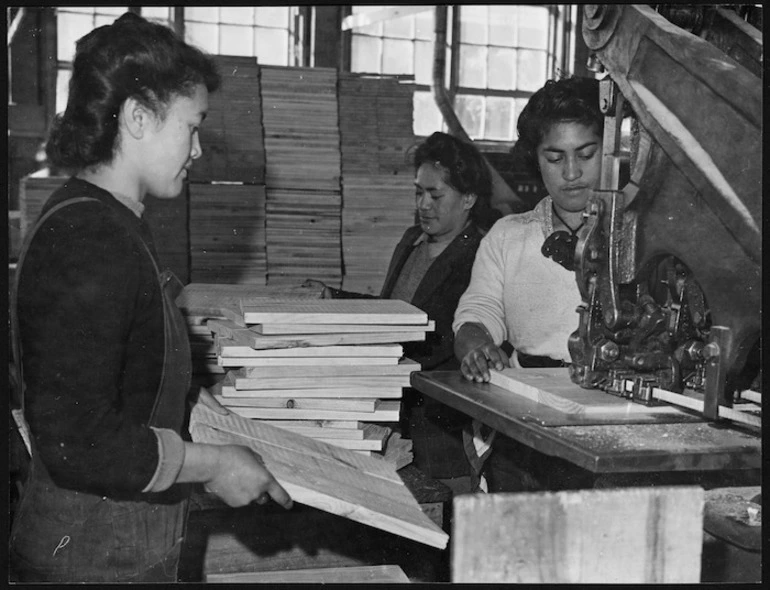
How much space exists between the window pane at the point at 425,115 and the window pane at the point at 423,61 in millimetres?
83

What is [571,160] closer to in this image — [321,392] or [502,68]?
[502,68]

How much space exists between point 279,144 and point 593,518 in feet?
7.37

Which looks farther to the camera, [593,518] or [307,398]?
[307,398]

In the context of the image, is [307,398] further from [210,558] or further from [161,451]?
[161,451]

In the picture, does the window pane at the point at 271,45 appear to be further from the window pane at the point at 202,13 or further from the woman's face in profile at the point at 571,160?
the woman's face in profile at the point at 571,160

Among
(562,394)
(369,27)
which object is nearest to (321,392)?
(562,394)

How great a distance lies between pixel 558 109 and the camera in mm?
2615

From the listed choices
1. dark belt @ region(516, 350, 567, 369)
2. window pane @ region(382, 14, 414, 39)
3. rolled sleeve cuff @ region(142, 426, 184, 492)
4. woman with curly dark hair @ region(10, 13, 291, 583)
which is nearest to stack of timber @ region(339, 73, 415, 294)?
window pane @ region(382, 14, 414, 39)

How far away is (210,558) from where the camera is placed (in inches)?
97.1

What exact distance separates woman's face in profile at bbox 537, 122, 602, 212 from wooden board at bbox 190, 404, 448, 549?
3.16ft

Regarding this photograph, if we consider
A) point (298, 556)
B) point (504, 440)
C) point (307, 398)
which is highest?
point (307, 398)

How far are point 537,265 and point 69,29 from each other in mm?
1549

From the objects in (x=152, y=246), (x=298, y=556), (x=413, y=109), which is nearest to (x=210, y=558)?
(x=298, y=556)

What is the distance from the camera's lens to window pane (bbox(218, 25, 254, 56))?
2.85m
